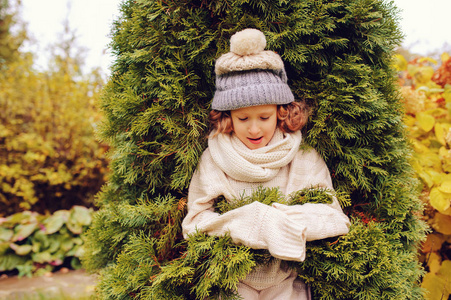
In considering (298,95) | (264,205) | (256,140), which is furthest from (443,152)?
(264,205)

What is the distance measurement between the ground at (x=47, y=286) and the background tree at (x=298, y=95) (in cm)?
168

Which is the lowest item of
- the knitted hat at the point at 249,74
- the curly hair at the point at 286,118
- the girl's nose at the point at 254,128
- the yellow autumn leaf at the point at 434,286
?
the yellow autumn leaf at the point at 434,286

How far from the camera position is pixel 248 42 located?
1.73m

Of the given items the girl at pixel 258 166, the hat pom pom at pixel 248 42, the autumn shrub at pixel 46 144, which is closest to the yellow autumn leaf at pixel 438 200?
the girl at pixel 258 166

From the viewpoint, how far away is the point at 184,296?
5.66 feet

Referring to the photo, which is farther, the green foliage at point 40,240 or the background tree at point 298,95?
the green foliage at point 40,240

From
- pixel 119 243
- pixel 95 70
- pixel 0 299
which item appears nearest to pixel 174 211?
pixel 119 243

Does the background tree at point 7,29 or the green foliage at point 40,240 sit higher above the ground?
the background tree at point 7,29

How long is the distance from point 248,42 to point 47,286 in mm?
3527

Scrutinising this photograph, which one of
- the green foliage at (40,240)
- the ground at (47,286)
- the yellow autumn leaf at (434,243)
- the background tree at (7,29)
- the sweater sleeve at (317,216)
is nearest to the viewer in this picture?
the sweater sleeve at (317,216)

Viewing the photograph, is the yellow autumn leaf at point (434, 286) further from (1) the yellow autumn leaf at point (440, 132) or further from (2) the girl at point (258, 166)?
(2) the girl at point (258, 166)

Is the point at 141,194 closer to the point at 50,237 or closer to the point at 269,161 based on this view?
the point at 269,161

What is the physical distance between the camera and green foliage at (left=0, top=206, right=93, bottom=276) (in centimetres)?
382

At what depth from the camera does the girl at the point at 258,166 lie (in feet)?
5.40
